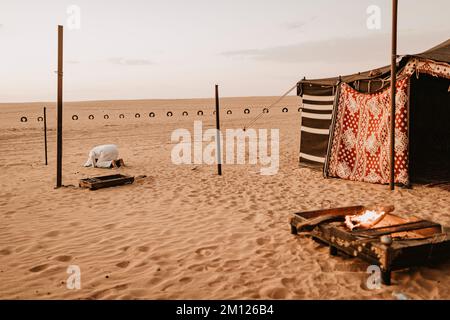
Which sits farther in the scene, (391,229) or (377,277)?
(391,229)

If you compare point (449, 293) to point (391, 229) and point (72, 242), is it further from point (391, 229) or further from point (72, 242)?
point (72, 242)

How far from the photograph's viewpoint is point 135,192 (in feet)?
29.3

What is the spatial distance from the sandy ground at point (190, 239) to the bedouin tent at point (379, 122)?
2.12 feet

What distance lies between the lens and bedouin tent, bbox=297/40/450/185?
28.5 ft

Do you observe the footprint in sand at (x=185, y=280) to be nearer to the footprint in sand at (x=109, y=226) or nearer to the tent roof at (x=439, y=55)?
the footprint in sand at (x=109, y=226)

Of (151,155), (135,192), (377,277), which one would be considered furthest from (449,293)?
(151,155)

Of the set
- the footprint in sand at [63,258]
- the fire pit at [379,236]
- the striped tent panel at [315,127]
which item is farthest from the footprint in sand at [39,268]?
the striped tent panel at [315,127]

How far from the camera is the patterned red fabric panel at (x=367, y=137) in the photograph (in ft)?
28.7

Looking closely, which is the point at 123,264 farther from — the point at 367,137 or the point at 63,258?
the point at 367,137

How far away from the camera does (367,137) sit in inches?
372

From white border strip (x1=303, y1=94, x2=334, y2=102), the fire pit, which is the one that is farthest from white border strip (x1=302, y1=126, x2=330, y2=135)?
the fire pit

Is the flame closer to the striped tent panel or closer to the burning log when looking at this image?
the burning log

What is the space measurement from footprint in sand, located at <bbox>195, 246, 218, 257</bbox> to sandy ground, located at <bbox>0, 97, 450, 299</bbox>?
1 centimetres
